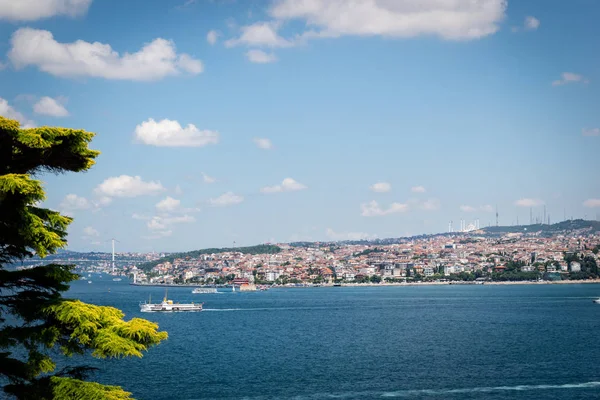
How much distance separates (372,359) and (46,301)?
28.3 meters

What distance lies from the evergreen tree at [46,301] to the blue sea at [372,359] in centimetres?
1510

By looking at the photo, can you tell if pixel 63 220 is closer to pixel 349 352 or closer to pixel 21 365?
pixel 21 365

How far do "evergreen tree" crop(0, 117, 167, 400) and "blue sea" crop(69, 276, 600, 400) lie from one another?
1510 centimetres

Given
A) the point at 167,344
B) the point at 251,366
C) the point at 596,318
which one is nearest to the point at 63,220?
the point at 251,366

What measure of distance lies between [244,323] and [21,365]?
157 feet

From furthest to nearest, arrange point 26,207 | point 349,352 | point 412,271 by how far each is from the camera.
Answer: point 412,271 < point 349,352 < point 26,207

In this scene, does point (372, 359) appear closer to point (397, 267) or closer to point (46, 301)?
point (46, 301)

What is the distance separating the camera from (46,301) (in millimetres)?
5402

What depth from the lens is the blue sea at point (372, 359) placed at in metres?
24.6


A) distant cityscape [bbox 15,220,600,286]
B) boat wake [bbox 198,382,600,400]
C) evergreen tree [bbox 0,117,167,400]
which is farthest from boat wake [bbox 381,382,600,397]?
distant cityscape [bbox 15,220,600,286]

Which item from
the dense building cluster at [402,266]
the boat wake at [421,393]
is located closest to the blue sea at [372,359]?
the boat wake at [421,393]

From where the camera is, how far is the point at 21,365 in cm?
557

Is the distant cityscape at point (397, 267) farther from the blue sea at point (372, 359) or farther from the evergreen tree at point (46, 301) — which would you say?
the evergreen tree at point (46, 301)

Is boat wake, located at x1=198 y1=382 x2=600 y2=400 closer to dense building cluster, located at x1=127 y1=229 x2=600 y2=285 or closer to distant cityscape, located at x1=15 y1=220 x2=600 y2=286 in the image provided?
distant cityscape, located at x1=15 y1=220 x2=600 y2=286
